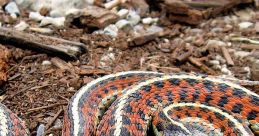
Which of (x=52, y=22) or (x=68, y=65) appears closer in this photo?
(x=68, y=65)

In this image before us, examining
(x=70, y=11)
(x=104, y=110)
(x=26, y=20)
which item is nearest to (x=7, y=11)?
(x=26, y=20)

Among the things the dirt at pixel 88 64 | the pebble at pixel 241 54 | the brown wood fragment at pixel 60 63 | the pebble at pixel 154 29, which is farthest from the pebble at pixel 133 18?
the pebble at pixel 241 54

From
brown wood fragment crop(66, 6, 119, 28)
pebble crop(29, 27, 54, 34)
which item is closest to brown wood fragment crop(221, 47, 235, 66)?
brown wood fragment crop(66, 6, 119, 28)

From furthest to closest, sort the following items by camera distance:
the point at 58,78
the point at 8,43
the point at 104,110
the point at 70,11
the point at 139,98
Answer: the point at 70,11
the point at 8,43
the point at 58,78
the point at 104,110
the point at 139,98

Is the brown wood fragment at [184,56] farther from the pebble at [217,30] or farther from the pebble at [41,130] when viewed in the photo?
the pebble at [41,130]

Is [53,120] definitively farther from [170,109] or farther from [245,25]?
[245,25]

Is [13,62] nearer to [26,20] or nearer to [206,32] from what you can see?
[26,20]
